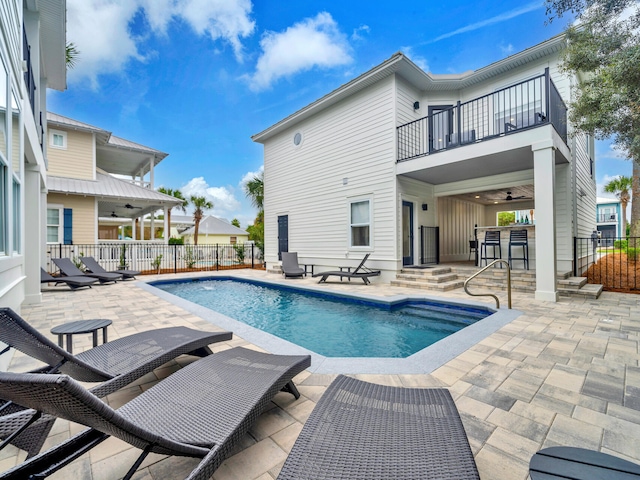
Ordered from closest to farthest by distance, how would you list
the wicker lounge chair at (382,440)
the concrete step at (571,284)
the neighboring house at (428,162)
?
the wicker lounge chair at (382,440), the concrete step at (571,284), the neighboring house at (428,162)

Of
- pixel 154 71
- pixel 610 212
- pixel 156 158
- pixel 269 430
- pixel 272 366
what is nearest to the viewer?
pixel 269 430

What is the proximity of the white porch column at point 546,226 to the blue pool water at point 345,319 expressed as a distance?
1699 millimetres

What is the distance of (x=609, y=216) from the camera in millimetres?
29938

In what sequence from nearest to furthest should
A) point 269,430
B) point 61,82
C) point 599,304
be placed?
point 269,430
point 599,304
point 61,82

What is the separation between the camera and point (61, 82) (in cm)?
918

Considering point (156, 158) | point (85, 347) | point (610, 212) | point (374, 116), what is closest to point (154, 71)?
point (156, 158)

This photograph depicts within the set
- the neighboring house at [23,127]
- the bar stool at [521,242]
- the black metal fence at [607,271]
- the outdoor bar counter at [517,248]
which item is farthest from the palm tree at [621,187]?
the neighboring house at [23,127]

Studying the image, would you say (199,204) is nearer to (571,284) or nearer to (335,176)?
(335,176)

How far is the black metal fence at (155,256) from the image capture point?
12.2 metres

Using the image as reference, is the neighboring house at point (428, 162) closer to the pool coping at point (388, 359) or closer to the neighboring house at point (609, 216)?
the pool coping at point (388, 359)

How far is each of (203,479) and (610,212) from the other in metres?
41.9

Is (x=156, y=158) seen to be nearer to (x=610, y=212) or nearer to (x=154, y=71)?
(x=154, y=71)

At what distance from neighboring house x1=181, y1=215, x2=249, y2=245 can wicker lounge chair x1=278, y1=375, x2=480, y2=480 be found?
33.2 meters

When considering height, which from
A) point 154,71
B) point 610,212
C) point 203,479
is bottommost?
point 203,479
